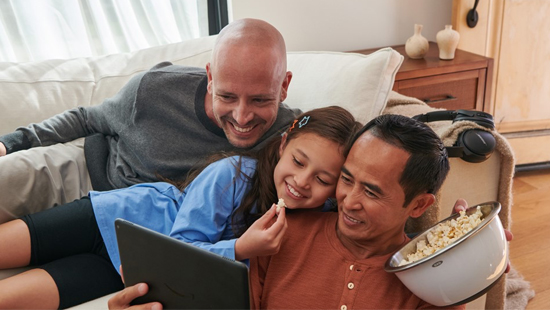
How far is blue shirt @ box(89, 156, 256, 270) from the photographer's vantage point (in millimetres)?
1256

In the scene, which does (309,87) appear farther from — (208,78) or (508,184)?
(508,184)

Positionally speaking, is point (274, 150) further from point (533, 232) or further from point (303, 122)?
point (533, 232)

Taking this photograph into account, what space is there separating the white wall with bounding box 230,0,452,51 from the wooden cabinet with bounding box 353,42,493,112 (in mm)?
341

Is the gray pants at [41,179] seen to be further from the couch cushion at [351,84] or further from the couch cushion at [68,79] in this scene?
the couch cushion at [351,84]

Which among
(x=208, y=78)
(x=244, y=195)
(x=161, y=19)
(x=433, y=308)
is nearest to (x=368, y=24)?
(x=161, y=19)

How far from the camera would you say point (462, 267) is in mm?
983

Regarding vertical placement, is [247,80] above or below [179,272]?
above

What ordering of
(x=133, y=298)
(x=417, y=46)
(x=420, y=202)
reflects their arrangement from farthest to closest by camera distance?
(x=417, y=46) → (x=420, y=202) → (x=133, y=298)

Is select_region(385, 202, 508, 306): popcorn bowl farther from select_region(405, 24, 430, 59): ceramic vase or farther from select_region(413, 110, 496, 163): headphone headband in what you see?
select_region(405, 24, 430, 59): ceramic vase

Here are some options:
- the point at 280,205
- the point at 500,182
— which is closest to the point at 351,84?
the point at 500,182

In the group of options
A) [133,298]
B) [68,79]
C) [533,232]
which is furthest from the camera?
[533,232]

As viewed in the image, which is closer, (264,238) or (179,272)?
(179,272)

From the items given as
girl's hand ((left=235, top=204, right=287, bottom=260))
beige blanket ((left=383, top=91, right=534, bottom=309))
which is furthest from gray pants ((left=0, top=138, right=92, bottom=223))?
beige blanket ((left=383, top=91, right=534, bottom=309))

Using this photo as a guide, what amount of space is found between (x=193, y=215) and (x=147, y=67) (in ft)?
3.07
